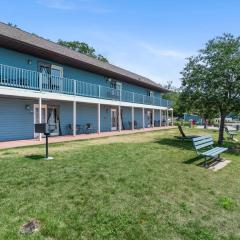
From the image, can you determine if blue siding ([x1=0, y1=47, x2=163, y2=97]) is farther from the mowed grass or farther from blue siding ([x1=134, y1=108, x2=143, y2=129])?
the mowed grass

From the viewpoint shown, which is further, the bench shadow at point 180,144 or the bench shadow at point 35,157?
the bench shadow at point 180,144

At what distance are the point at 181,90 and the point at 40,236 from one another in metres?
13.9

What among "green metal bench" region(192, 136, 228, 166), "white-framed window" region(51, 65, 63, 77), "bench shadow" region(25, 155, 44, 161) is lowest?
"bench shadow" region(25, 155, 44, 161)

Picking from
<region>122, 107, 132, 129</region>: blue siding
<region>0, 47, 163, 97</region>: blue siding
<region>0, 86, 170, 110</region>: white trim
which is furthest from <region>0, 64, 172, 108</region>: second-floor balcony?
<region>122, 107, 132, 129</region>: blue siding

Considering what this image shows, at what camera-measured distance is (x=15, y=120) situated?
1691 centimetres

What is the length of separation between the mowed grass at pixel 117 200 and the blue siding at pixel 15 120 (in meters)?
7.34

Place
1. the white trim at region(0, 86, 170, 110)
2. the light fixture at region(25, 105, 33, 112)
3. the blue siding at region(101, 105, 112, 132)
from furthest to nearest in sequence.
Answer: the blue siding at region(101, 105, 112, 132)
the light fixture at region(25, 105, 33, 112)
the white trim at region(0, 86, 170, 110)

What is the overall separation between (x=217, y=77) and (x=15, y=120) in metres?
11.2

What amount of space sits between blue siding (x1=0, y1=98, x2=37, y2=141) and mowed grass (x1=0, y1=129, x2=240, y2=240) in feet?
24.1

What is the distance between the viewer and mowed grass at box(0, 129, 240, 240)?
14.7 ft

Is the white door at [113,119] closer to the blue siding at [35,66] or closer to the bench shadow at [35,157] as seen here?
the blue siding at [35,66]

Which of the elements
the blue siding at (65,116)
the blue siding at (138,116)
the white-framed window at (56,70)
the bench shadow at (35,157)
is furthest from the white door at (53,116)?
the blue siding at (138,116)

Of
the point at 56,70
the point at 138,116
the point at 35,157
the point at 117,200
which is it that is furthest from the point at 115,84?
the point at 117,200

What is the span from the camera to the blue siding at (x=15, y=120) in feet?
53.0
